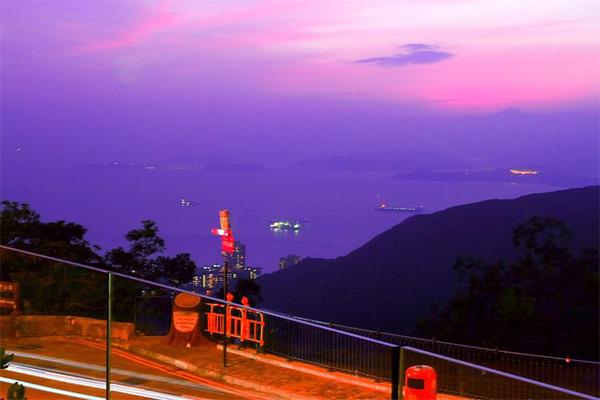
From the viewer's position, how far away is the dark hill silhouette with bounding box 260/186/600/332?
41.7m

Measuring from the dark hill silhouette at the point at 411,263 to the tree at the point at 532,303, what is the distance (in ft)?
41.5

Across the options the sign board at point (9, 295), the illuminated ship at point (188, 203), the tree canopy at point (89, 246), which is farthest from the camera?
the illuminated ship at point (188, 203)

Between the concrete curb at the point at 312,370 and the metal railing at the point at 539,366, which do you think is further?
the metal railing at the point at 539,366

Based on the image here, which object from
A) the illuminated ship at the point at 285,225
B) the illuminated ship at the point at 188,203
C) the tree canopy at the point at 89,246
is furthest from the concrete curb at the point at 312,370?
the illuminated ship at the point at 188,203

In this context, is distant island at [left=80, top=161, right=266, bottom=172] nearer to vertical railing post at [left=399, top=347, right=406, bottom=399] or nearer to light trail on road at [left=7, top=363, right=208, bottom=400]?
light trail on road at [left=7, top=363, right=208, bottom=400]

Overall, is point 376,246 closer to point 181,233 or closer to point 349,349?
point 181,233

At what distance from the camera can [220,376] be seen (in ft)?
35.2

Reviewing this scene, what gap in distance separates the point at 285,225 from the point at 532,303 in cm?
6982

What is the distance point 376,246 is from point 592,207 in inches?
648

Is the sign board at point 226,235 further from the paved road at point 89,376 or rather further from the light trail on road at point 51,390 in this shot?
the light trail on road at point 51,390

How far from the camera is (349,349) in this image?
35.0 ft

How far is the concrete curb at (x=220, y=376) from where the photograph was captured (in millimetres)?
9794

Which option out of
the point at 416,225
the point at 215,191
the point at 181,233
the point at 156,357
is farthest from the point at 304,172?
the point at 156,357

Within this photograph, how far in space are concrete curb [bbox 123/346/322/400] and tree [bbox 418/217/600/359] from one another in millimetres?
10065
